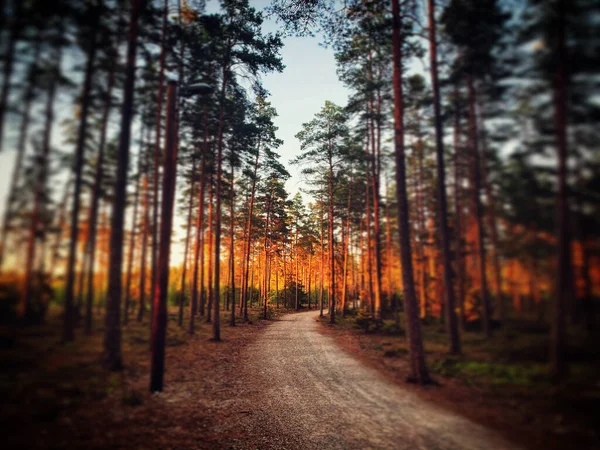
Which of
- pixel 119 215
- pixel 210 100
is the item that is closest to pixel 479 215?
pixel 119 215

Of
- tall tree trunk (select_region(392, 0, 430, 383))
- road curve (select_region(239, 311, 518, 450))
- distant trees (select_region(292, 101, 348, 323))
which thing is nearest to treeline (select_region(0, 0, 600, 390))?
tall tree trunk (select_region(392, 0, 430, 383))

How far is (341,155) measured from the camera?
21.2 m

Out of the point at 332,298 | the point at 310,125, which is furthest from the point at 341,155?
the point at 332,298

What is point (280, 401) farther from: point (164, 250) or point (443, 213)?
point (443, 213)

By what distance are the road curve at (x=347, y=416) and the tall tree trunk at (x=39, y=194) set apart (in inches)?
173

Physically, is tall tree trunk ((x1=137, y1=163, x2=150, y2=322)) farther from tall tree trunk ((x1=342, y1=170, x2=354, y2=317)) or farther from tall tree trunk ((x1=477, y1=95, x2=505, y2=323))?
tall tree trunk ((x1=342, y1=170, x2=354, y2=317))

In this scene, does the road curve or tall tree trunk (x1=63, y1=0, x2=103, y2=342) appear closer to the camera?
tall tree trunk (x1=63, y1=0, x2=103, y2=342)

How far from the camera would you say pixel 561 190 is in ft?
5.87

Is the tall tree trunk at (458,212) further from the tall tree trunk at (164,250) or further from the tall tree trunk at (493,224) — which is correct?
the tall tree trunk at (164,250)

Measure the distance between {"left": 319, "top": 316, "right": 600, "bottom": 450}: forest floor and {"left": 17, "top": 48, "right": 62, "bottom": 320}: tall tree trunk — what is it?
3868mm

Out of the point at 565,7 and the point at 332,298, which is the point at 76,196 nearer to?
the point at 565,7

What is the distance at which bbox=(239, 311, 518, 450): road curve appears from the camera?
400 cm

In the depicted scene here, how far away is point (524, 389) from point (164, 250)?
556 centimetres

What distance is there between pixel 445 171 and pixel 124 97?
4.61 metres
